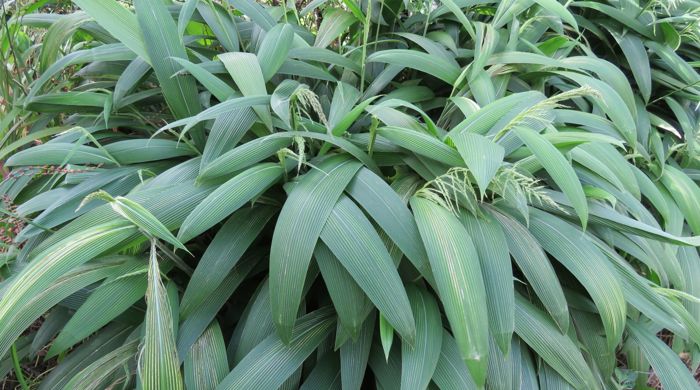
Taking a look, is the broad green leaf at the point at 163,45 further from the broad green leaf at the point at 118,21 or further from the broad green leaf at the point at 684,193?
the broad green leaf at the point at 684,193

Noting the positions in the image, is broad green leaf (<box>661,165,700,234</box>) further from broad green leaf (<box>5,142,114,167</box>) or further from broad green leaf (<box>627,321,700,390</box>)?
broad green leaf (<box>5,142,114,167</box>)

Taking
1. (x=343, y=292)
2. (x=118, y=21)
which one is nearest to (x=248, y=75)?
(x=118, y=21)

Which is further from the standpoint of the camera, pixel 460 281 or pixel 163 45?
pixel 163 45

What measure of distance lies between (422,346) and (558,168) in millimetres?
325

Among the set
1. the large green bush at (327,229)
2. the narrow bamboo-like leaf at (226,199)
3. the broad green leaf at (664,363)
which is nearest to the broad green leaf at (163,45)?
the large green bush at (327,229)

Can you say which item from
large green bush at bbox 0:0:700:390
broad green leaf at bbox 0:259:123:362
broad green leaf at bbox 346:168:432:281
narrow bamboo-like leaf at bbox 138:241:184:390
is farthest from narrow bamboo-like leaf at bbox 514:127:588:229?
broad green leaf at bbox 0:259:123:362

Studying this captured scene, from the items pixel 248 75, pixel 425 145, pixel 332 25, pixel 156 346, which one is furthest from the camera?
pixel 332 25

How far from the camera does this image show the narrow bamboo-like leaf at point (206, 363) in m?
0.74

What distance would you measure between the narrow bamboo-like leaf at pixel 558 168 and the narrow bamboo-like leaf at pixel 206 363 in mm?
557

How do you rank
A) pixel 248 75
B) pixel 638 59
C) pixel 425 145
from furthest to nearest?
pixel 638 59 → pixel 248 75 → pixel 425 145

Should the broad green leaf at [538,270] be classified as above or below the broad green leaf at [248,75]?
below

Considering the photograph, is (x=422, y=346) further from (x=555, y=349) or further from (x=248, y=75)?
(x=248, y=75)

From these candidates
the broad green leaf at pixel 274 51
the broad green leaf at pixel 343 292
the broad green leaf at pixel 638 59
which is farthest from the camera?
the broad green leaf at pixel 638 59

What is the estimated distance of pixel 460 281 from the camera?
66 centimetres
